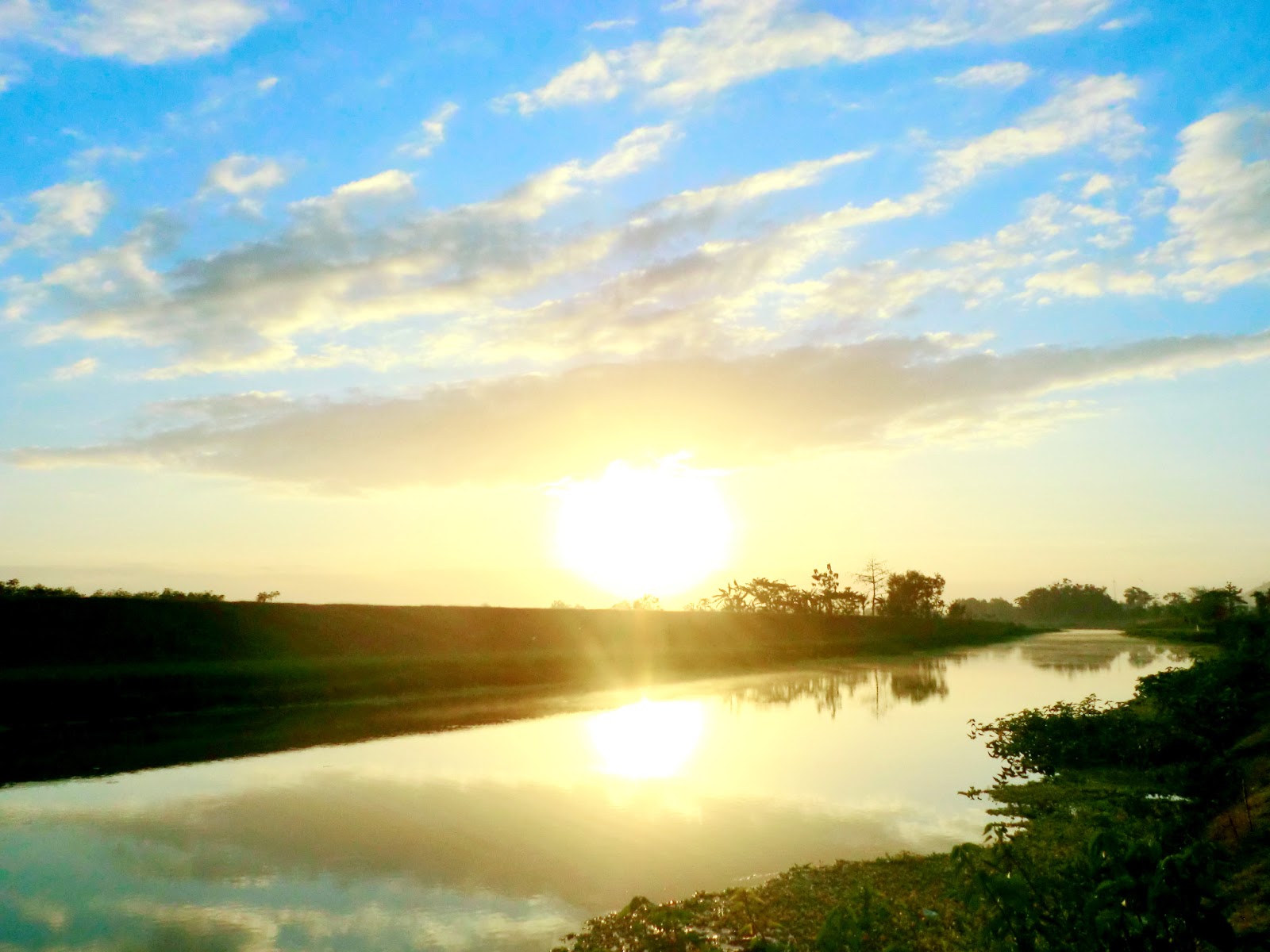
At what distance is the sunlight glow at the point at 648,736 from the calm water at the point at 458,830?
0.13 meters

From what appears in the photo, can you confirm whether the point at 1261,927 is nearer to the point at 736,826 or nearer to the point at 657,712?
the point at 736,826

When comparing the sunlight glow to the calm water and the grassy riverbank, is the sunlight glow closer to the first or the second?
the calm water

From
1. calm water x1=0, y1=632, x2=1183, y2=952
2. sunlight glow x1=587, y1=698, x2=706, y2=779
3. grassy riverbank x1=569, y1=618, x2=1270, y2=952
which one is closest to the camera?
grassy riverbank x1=569, y1=618, x2=1270, y2=952

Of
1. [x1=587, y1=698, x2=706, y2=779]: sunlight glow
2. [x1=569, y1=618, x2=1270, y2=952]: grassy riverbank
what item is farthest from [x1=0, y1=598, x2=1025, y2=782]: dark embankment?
[x1=569, y1=618, x2=1270, y2=952]: grassy riverbank

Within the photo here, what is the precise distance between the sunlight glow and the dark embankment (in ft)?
11.7

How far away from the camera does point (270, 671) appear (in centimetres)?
3259

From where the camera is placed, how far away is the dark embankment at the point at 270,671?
2384cm

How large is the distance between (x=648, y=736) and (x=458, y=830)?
1080 cm

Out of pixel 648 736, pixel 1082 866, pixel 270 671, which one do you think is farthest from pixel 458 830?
pixel 270 671

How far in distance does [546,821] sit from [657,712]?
1538 centimetres

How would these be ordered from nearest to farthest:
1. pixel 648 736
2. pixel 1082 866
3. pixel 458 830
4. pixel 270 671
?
pixel 1082 866, pixel 458 830, pixel 648 736, pixel 270 671

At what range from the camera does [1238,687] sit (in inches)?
867

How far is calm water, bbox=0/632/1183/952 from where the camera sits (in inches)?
408

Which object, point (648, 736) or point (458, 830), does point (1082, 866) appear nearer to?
point (458, 830)
